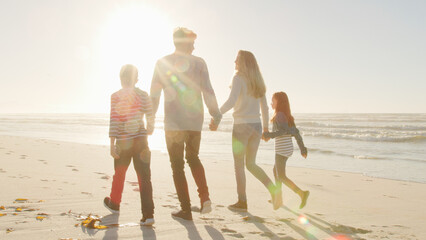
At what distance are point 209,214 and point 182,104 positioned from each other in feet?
4.21

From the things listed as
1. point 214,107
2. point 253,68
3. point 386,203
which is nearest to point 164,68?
point 214,107

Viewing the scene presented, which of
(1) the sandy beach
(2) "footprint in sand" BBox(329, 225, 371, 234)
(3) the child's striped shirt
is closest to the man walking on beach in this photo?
(3) the child's striped shirt

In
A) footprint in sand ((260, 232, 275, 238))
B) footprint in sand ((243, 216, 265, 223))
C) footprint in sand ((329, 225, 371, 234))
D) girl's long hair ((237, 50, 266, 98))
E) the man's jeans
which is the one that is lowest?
footprint in sand ((329, 225, 371, 234))

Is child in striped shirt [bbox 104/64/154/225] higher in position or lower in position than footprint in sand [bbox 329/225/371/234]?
higher

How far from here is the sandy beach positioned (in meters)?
3.11

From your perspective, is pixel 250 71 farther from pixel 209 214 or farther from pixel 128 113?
pixel 209 214

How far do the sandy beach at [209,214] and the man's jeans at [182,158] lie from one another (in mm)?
258

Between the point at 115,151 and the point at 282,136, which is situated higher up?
the point at 282,136

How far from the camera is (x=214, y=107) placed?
364cm

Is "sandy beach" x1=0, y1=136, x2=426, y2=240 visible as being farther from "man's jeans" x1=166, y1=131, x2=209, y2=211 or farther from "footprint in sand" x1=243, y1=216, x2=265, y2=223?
"man's jeans" x1=166, y1=131, x2=209, y2=211

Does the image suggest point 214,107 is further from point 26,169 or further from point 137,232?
point 26,169

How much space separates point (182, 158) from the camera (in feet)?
11.8

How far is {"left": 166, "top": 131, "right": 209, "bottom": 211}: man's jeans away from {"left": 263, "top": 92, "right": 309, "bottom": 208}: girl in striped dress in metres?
1.16

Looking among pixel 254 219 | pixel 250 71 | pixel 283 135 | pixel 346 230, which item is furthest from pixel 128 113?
pixel 346 230
